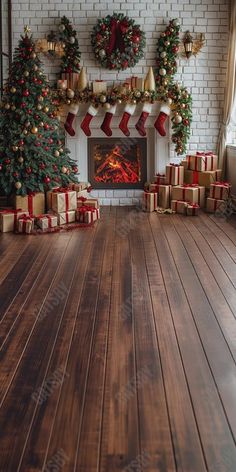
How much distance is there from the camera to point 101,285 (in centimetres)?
475

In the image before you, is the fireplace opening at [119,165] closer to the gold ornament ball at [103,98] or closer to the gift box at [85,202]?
the gold ornament ball at [103,98]

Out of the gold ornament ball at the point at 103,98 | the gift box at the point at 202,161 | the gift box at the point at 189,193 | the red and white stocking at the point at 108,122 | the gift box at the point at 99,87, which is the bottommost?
the gift box at the point at 189,193

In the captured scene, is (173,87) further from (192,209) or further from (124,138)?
(192,209)

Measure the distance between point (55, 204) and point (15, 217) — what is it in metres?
0.57

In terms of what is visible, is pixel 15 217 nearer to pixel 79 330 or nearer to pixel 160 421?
pixel 79 330

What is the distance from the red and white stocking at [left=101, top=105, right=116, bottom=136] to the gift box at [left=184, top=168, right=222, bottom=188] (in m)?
1.26

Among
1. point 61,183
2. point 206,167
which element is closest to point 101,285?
point 61,183

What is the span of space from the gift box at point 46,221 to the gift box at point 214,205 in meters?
2.29

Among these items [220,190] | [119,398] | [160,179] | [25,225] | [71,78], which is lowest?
[119,398]

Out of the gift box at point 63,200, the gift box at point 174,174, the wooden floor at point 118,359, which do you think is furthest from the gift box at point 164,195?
the wooden floor at point 118,359

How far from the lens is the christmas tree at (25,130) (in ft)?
23.6

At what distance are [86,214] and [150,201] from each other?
123 centimetres

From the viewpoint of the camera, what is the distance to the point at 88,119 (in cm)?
859

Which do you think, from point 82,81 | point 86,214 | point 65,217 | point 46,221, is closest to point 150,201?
point 86,214
